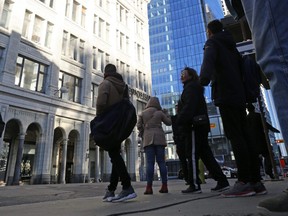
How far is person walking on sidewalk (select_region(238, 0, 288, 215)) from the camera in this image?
60.9 inches

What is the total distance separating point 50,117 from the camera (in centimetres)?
1958

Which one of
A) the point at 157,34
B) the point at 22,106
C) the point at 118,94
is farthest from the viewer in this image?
the point at 157,34

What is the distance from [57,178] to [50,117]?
557 cm

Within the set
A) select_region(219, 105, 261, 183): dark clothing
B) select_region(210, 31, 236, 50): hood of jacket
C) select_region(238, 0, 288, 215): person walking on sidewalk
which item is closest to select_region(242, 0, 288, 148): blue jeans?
select_region(238, 0, 288, 215): person walking on sidewalk

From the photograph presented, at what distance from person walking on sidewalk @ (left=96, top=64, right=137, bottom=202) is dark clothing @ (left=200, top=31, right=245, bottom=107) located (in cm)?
148

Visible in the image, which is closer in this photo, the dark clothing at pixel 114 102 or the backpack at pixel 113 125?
the backpack at pixel 113 125

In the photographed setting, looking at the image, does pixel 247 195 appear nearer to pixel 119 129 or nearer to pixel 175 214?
pixel 175 214

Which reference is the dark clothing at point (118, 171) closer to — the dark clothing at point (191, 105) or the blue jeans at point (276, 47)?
the dark clothing at point (191, 105)

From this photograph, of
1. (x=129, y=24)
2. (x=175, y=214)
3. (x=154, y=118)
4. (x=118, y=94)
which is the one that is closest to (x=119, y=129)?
(x=118, y=94)

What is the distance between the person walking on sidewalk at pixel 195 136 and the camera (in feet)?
13.7

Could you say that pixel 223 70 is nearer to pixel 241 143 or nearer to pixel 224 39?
pixel 224 39

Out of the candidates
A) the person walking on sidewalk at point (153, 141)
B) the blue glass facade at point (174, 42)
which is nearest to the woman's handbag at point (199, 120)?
the person walking on sidewalk at point (153, 141)

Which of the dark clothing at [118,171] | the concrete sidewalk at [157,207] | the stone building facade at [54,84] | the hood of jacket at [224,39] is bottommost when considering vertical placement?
the concrete sidewalk at [157,207]

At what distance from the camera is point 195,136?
4309 millimetres
